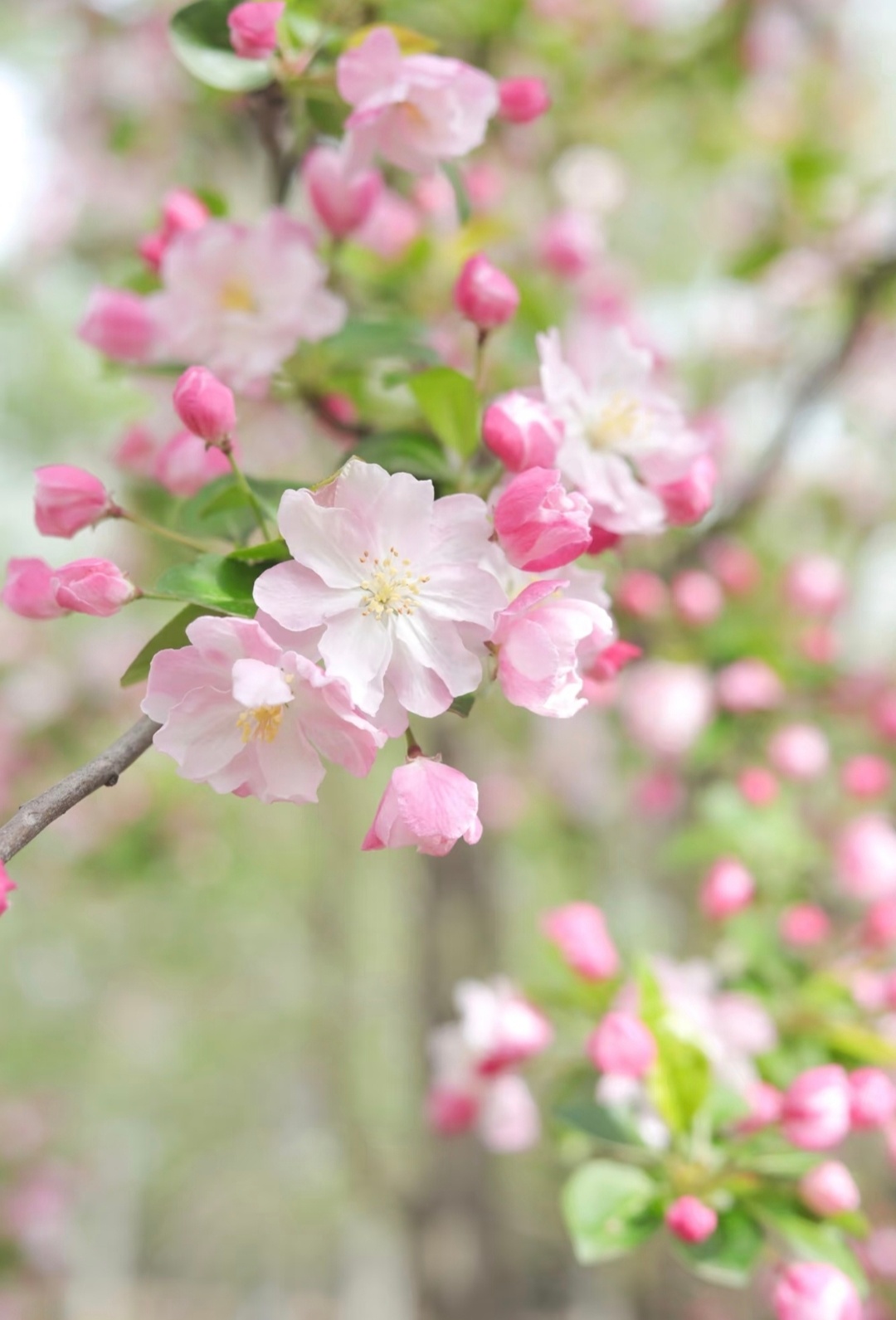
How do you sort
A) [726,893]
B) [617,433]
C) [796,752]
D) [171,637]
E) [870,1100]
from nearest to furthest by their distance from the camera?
[171,637]
[617,433]
[870,1100]
[726,893]
[796,752]

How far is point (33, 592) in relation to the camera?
801mm

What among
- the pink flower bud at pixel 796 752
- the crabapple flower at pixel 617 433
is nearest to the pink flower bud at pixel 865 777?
the pink flower bud at pixel 796 752

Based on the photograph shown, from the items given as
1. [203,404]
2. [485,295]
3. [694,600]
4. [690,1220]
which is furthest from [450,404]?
[694,600]

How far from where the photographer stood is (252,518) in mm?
909

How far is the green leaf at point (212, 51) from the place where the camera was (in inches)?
39.1

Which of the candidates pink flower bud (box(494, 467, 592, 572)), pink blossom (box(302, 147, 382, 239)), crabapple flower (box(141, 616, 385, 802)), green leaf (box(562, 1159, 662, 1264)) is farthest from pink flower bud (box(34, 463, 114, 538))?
green leaf (box(562, 1159, 662, 1264))

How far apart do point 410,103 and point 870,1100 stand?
1.10 m

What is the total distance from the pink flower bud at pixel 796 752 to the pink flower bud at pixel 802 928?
0.26 m

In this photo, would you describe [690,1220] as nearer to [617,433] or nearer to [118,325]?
[617,433]

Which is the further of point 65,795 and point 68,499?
point 68,499

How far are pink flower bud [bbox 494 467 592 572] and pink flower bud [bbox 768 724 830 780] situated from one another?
3.86 ft

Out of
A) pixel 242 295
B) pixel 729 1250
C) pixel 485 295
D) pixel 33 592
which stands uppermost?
pixel 485 295

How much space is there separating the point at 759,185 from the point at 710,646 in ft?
5.48

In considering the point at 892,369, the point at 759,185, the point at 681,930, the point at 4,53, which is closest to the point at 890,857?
the point at 892,369
